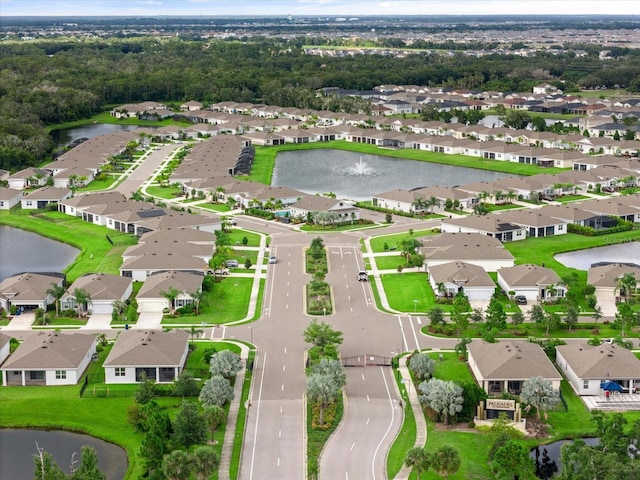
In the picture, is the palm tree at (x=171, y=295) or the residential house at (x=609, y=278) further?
the residential house at (x=609, y=278)

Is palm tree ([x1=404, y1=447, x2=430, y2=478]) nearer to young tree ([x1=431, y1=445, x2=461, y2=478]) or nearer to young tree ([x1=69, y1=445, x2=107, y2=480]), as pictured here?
young tree ([x1=431, y1=445, x2=461, y2=478])

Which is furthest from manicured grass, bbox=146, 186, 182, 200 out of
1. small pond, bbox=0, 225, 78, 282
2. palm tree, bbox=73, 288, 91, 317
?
palm tree, bbox=73, 288, 91, 317

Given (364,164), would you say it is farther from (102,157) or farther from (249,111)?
(249,111)

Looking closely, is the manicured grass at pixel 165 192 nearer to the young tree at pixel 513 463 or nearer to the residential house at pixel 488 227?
the residential house at pixel 488 227

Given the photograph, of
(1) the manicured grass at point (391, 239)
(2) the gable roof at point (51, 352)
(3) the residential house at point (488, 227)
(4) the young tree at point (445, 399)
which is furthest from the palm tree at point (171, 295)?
(3) the residential house at point (488, 227)

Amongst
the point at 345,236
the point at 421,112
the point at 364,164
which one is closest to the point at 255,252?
the point at 345,236

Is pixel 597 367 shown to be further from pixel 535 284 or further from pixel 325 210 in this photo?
pixel 325 210
